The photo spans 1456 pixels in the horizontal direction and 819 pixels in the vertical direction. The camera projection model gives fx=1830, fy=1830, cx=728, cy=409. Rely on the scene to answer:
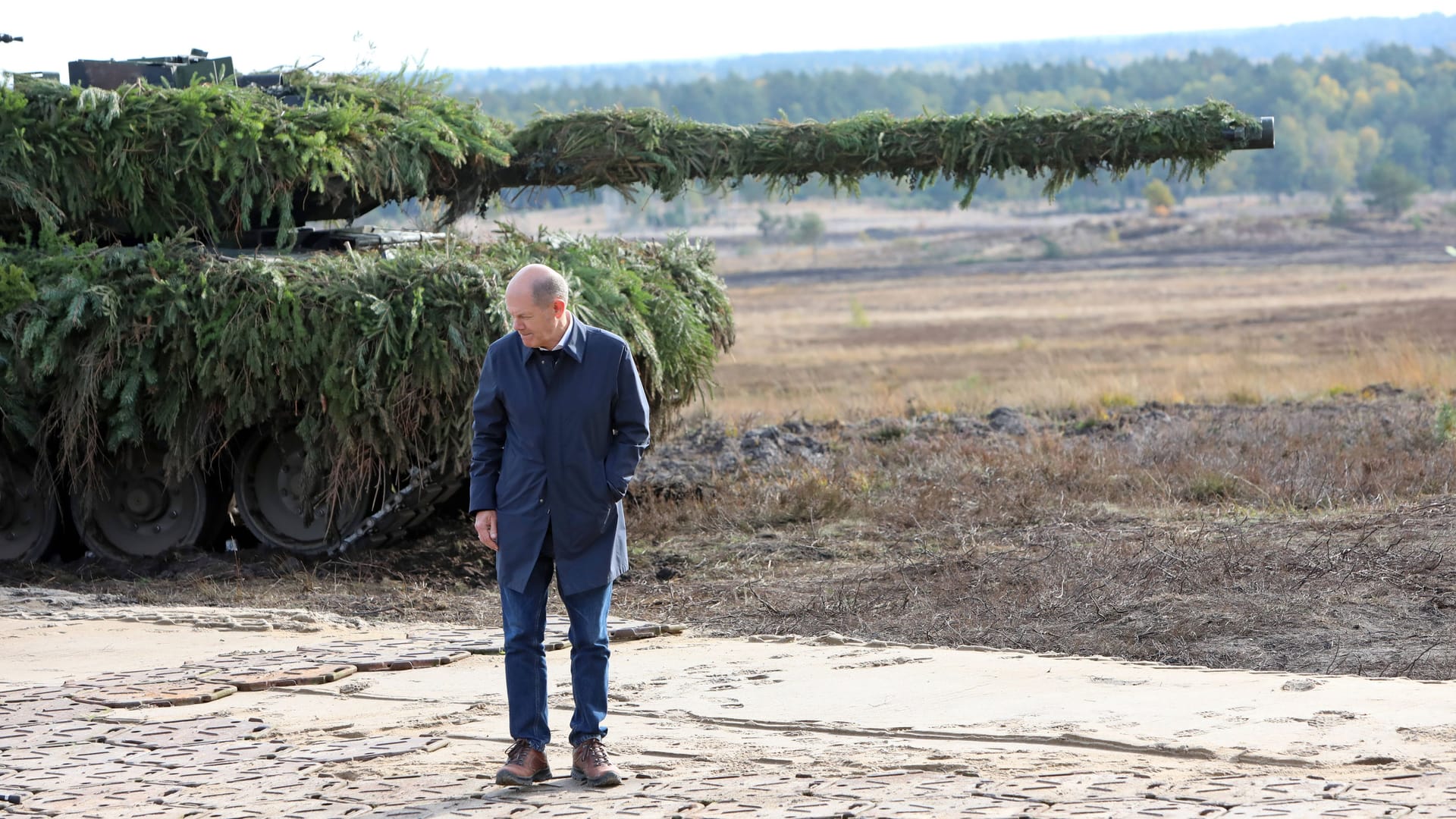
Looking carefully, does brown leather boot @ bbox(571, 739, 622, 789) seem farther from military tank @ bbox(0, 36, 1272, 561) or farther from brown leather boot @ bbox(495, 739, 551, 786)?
military tank @ bbox(0, 36, 1272, 561)

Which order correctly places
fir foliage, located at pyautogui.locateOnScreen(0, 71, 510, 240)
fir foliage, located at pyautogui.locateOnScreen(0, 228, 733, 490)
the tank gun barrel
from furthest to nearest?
1. the tank gun barrel
2. fir foliage, located at pyautogui.locateOnScreen(0, 71, 510, 240)
3. fir foliage, located at pyautogui.locateOnScreen(0, 228, 733, 490)

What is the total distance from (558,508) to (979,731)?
1.51 meters

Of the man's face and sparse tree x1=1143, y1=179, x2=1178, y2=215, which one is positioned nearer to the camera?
the man's face

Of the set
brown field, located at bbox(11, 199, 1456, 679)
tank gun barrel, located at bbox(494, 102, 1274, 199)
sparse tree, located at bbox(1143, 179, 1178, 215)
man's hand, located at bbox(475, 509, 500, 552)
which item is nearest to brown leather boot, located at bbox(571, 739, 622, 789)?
man's hand, located at bbox(475, 509, 500, 552)

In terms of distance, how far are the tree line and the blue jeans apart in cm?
7790

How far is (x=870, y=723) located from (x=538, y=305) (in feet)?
5.77

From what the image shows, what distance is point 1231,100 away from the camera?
9419 cm

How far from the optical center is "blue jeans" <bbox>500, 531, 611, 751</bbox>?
522cm

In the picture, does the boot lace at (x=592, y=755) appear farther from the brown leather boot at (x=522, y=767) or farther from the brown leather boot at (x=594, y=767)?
the brown leather boot at (x=522, y=767)

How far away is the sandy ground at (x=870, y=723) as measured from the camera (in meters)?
4.94

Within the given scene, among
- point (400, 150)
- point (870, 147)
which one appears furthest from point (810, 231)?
point (400, 150)


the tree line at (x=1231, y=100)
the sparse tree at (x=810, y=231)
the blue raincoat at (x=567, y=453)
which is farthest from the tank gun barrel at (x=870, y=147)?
the tree line at (x=1231, y=100)

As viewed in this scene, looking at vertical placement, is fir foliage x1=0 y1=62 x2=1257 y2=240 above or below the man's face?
above

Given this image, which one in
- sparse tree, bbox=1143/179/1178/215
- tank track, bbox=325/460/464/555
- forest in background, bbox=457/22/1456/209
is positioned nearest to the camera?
tank track, bbox=325/460/464/555
